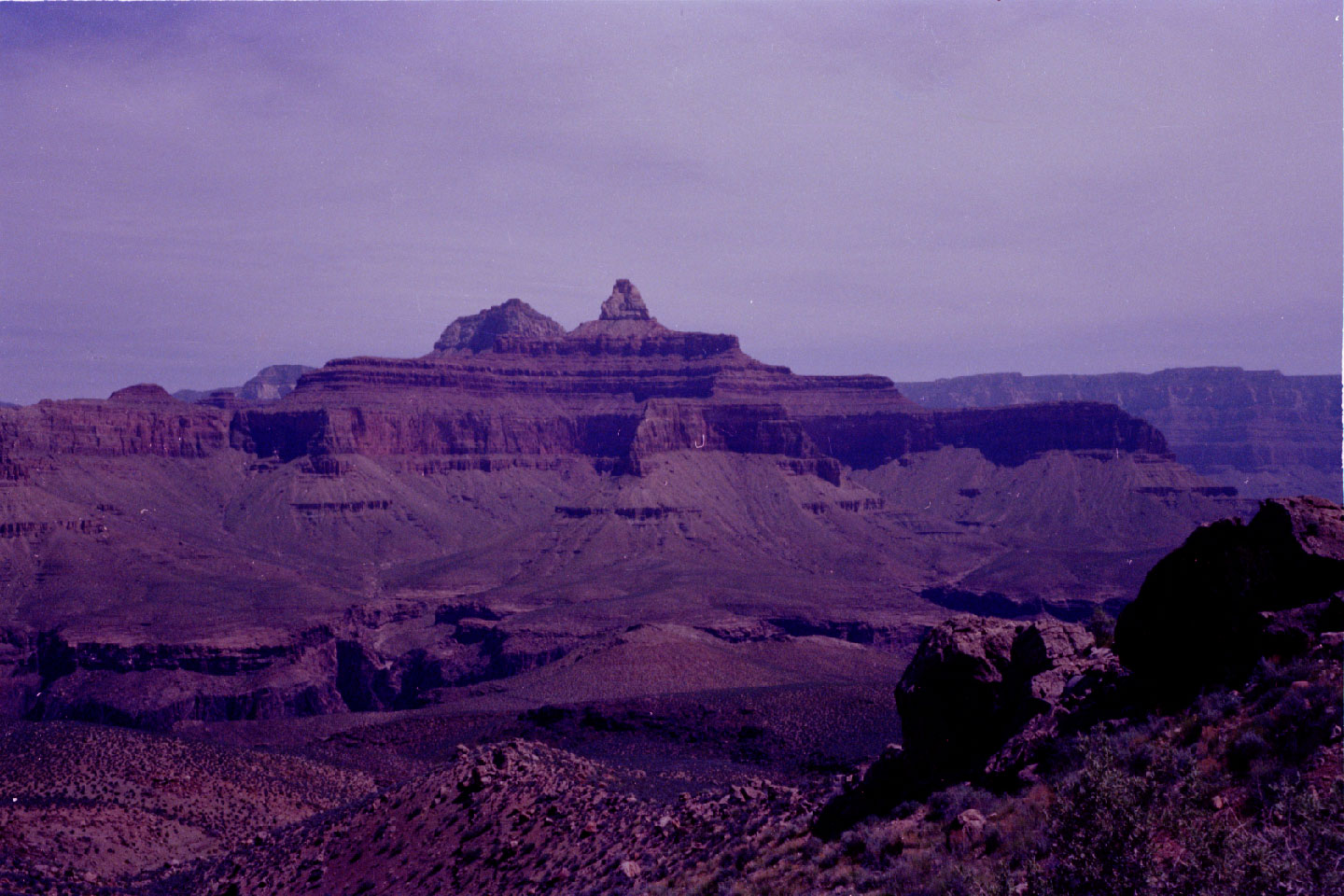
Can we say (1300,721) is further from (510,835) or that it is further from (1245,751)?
(510,835)

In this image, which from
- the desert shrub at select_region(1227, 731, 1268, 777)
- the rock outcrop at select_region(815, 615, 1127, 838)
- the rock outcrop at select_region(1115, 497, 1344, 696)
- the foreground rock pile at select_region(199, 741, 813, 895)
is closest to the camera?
the desert shrub at select_region(1227, 731, 1268, 777)

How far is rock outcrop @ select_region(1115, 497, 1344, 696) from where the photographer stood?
1784cm

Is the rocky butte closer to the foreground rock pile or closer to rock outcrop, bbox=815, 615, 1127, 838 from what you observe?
the foreground rock pile

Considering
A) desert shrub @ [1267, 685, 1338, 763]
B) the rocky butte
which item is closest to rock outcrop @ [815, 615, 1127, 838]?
desert shrub @ [1267, 685, 1338, 763]

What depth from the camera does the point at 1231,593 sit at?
18.5 meters

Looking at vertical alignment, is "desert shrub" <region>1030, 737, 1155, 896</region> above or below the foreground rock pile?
above

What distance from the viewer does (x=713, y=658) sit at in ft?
324

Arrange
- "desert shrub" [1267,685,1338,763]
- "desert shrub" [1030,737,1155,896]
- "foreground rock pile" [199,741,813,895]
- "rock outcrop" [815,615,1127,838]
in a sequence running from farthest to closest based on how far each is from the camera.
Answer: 1. "foreground rock pile" [199,741,813,895]
2. "rock outcrop" [815,615,1127,838]
3. "desert shrub" [1267,685,1338,763]
4. "desert shrub" [1030,737,1155,896]

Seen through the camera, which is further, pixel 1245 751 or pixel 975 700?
pixel 975 700

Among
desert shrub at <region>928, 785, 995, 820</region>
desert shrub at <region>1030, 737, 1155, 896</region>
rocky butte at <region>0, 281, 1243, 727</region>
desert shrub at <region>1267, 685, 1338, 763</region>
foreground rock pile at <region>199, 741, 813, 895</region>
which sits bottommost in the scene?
rocky butte at <region>0, 281, 1243, 727</region>

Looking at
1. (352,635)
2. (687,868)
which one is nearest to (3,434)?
(352,635)

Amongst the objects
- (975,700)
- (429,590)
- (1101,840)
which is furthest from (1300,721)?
(429,590)

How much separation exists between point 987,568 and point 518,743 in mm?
141342

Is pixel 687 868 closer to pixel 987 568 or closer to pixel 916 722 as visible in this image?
pixel 916 722
